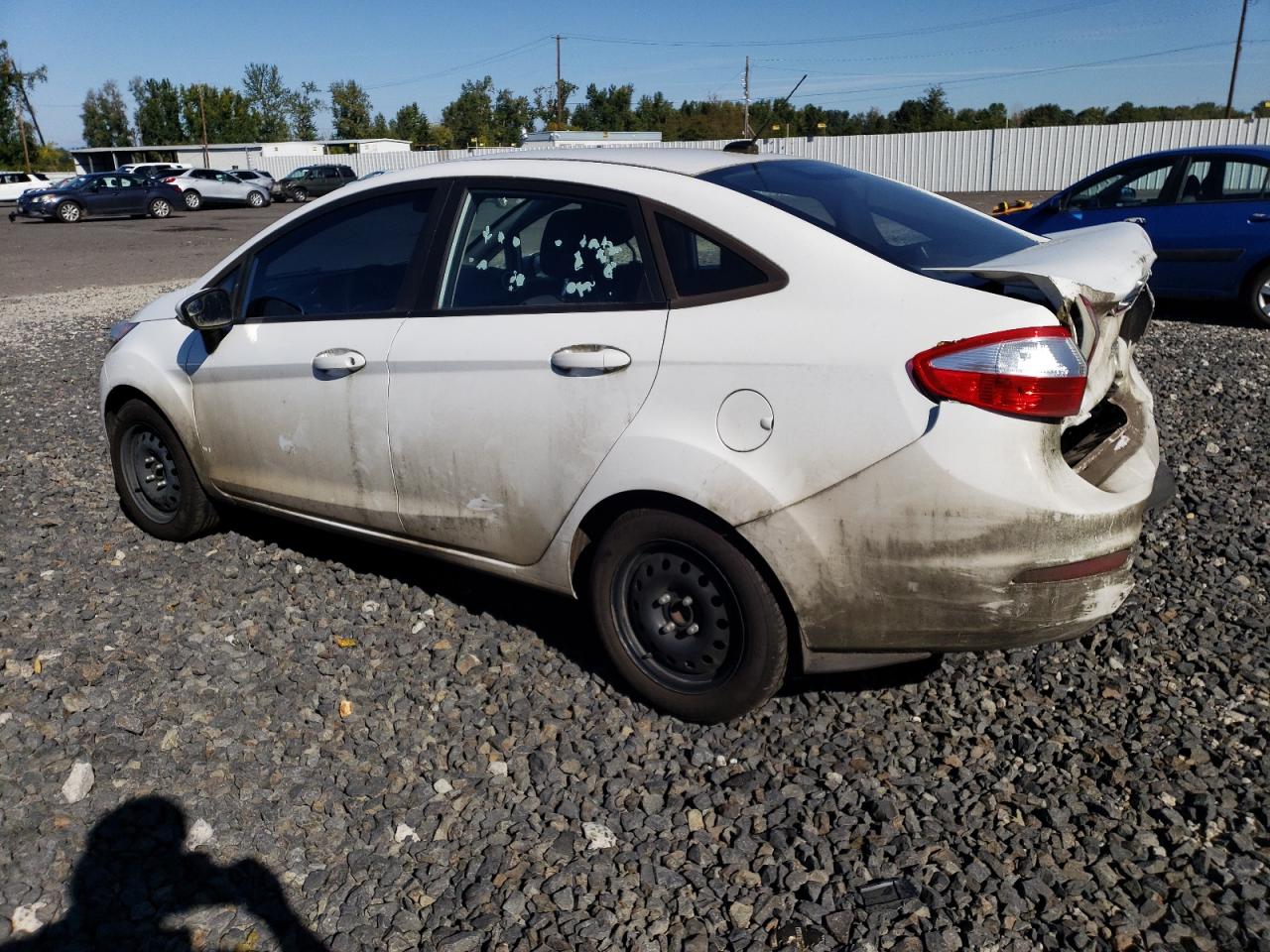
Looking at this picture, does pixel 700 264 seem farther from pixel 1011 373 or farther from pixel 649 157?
pixel 1011 373

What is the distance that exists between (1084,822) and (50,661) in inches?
139

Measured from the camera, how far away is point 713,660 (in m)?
3.30

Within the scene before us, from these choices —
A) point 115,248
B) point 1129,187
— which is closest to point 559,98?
point 115,248

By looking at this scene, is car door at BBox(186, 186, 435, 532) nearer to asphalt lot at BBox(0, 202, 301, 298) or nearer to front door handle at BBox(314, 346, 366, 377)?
front door handle at BBox(314, 346, 366, 377)

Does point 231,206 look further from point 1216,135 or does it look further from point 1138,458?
point 1138,458

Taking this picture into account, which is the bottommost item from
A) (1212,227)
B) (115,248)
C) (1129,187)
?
(115,248)

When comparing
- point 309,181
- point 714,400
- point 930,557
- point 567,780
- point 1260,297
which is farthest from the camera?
point 309,181

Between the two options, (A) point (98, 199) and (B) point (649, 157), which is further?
(A) point (98, 199)

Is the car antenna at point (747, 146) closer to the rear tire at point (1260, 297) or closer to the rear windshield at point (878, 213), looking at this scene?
the rear windshield at point (878, 213)

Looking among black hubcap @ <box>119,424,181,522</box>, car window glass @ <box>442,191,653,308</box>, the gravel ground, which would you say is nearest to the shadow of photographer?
the gravel ground

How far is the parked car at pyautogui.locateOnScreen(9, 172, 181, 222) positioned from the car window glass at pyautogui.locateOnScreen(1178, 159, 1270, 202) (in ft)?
111

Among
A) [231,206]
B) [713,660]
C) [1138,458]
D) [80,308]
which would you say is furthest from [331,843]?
A: [231,206]

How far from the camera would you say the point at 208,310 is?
4297mm

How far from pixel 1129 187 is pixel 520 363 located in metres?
8.72
